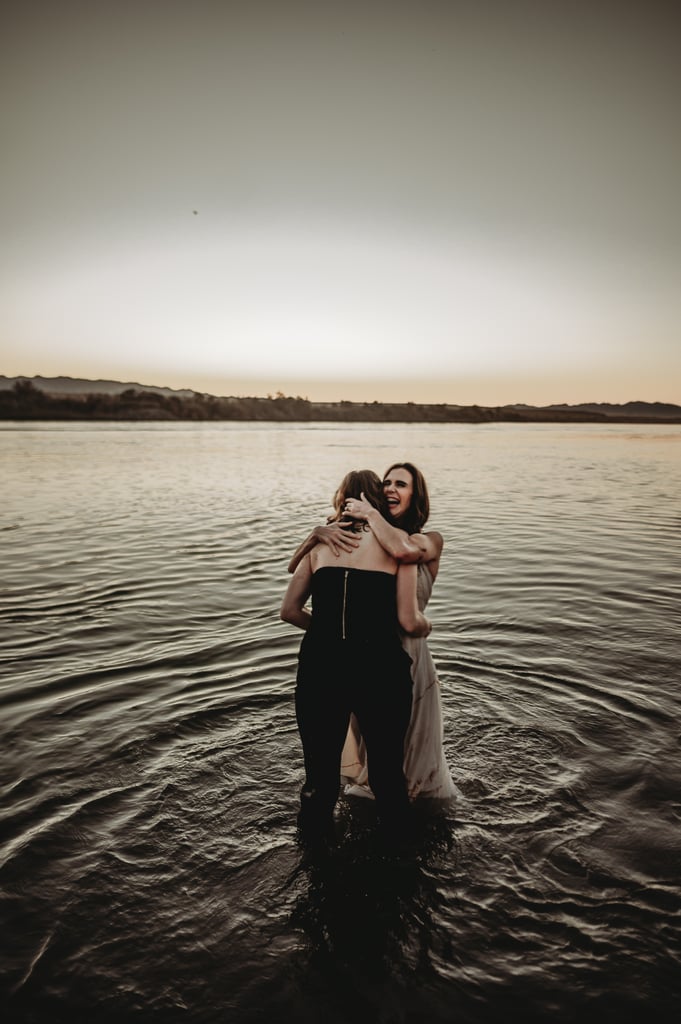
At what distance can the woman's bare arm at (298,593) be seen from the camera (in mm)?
3934

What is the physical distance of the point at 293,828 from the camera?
453 centimetres

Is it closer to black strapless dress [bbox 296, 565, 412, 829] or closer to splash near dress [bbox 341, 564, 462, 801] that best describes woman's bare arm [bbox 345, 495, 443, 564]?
black strapless dress [bbox 296, 565, 412, 829]

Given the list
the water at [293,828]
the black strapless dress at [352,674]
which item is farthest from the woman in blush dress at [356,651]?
the water at [293,828]

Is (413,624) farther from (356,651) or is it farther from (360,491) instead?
(360,491)

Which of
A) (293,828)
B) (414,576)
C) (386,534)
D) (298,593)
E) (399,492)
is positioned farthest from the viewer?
(293,828)

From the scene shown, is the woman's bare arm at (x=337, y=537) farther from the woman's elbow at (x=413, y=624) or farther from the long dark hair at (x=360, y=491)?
the woman's elbow at (x=413, y=624)

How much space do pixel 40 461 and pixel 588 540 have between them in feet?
101

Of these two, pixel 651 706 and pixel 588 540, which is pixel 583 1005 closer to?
pixel 651 706

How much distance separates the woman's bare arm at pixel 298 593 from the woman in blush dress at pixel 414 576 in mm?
86

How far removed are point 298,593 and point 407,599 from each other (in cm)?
67

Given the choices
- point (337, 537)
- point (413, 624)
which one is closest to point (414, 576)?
point (413, 624)

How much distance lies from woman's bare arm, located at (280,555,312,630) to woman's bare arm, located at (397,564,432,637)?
1.81ft

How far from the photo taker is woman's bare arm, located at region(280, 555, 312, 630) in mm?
3934

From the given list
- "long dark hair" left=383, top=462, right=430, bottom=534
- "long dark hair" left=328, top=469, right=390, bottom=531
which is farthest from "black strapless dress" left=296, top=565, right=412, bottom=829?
"long dark hair" left=383, top=462, right=430, bottom=534
